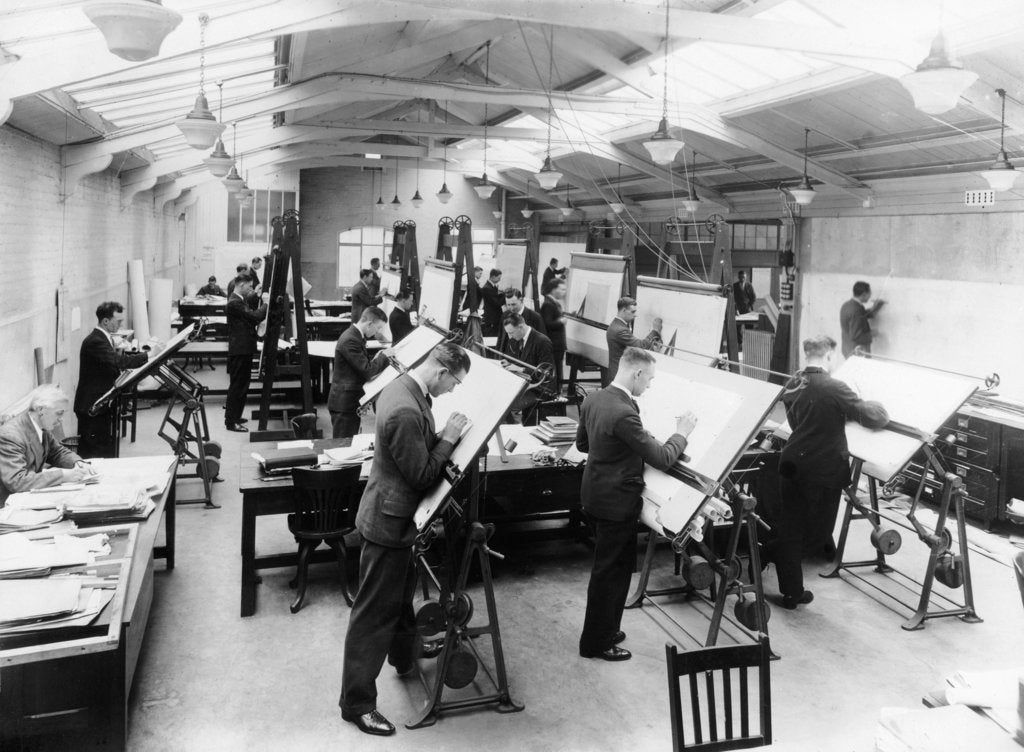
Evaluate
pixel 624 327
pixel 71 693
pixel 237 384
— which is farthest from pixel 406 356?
pixel 71 693

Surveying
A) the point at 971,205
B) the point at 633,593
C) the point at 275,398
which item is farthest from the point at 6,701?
the point at 971,205

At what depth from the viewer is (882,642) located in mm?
4781

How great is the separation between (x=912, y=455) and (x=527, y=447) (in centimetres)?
245

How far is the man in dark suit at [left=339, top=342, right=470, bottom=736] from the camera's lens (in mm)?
3555

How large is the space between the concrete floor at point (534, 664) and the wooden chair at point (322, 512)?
290mm

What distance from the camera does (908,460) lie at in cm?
503

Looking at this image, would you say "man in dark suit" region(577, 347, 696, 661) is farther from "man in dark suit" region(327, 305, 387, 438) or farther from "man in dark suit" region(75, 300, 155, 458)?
"man in dark suit" region(75, 300, 155, 458)

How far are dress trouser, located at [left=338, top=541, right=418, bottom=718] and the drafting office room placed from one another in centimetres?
2

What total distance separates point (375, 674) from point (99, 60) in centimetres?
410

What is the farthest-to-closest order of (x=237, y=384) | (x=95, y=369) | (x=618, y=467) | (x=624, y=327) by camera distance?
(x=237, y=384), (x=624, y=327), (x=95, y=369), (x=618, y=467)

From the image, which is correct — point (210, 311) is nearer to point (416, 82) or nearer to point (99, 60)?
point (416, 82)

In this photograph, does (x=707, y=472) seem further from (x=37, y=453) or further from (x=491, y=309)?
(x=491, y=309)

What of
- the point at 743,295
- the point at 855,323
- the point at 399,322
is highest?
the point at 743,295

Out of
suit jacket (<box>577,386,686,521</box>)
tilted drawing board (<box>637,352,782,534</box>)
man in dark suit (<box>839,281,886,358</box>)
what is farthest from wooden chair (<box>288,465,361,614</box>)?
man in dark suit (<box>839,281,886,358</box>)
